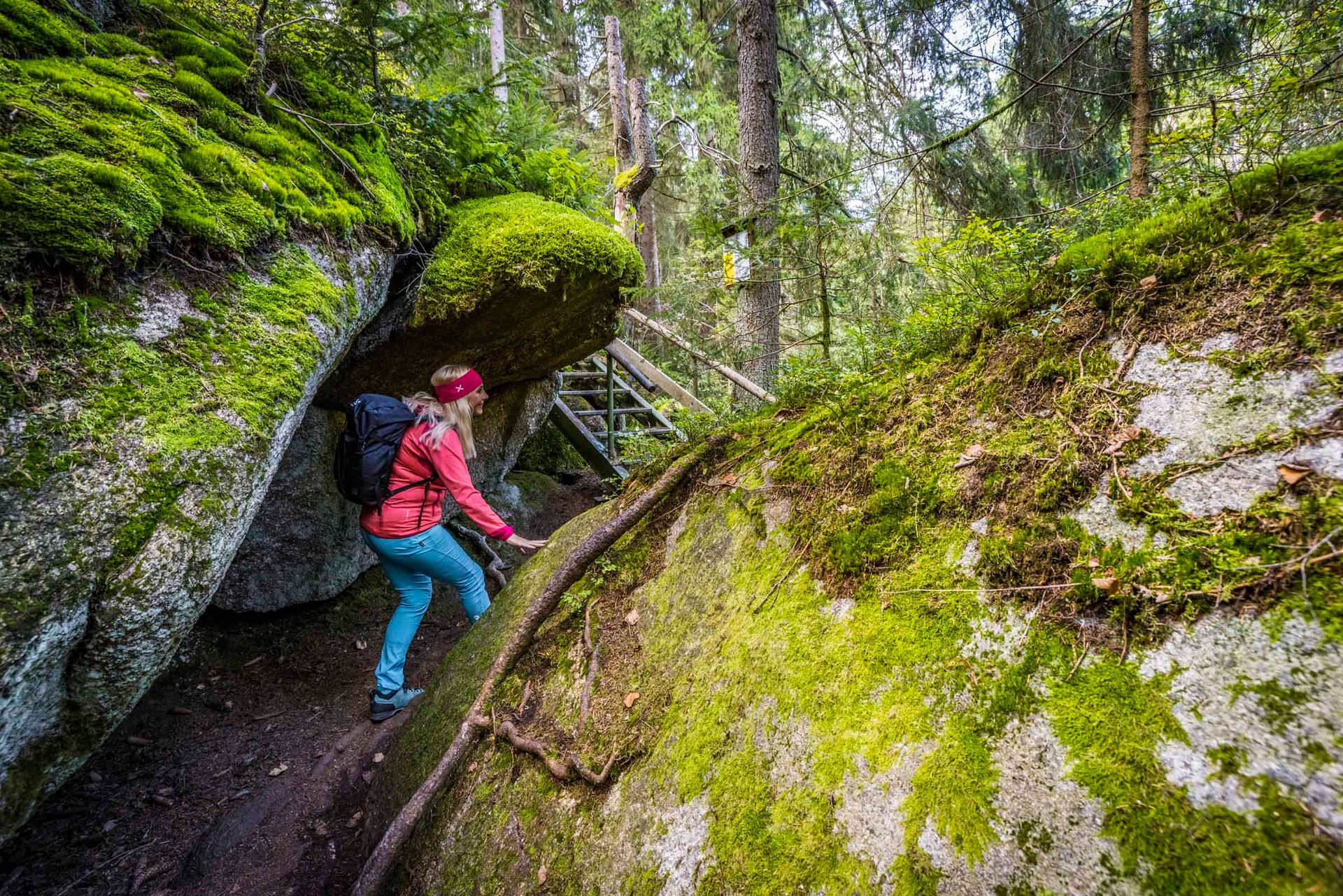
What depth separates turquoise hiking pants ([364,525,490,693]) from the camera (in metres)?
4.09

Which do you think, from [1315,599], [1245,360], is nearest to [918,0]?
[1245,360]

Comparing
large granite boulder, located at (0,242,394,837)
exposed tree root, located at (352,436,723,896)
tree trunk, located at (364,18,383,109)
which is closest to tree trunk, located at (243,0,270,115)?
tree trunk, located at (364,18,383,109)

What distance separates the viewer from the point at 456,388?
4.23 m

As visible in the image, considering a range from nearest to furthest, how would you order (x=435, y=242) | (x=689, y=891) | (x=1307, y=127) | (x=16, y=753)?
(x=689, y=891) → (x=16, y=753) → (x=1307, y=127) → (x=435, y=242)

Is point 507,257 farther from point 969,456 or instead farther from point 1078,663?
point 1078,663

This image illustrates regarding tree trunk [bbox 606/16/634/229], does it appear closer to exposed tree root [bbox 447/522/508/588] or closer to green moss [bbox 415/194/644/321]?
green moss [bbox 415/194/644/321]

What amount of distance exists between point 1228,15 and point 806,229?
16.3ft

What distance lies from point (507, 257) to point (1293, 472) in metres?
4.80

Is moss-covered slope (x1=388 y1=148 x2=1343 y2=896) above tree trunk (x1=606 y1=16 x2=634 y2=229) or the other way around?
the other way around

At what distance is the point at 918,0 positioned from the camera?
6.42m

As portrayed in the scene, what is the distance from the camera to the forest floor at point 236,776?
10.3ft

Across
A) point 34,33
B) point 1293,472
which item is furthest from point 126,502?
point 1293,472

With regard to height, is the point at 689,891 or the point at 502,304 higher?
the point at 502,304

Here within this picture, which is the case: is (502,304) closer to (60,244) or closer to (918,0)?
(60,244)
